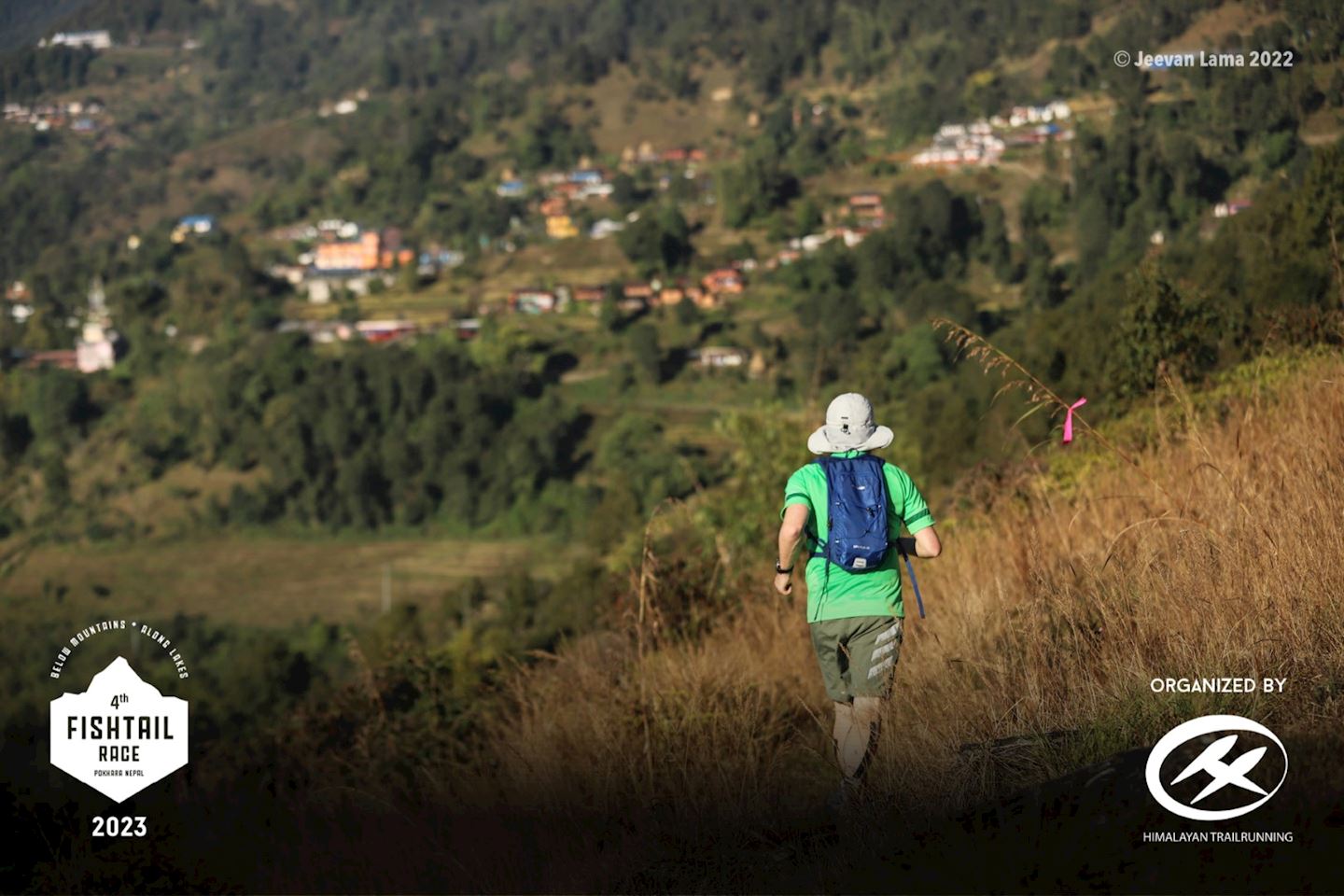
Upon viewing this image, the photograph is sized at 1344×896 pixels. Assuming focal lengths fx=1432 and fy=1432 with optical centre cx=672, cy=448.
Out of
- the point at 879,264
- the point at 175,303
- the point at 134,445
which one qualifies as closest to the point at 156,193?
the point at 175,303

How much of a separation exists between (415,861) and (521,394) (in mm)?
47133

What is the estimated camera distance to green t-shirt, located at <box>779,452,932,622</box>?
325 centimetres

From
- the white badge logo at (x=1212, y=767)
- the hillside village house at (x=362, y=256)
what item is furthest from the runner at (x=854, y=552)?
the hillside village house at (x=362, y=256)

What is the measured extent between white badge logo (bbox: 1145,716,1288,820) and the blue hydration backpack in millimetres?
732

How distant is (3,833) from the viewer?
501 cm

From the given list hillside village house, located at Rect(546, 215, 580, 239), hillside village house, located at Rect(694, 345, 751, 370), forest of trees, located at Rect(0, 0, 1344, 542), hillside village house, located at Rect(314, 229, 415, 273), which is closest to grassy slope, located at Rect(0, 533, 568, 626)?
forest of trees, located at Rect(0, 0, 1344, 542)

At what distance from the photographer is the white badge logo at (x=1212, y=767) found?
2.61m

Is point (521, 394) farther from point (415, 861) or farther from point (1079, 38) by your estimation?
point (415, 861)

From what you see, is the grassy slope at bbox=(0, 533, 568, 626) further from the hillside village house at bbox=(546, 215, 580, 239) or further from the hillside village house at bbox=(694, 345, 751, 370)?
the hillside village house at bbox=(546, 215, 580, 239)

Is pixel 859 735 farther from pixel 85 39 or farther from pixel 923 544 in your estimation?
pixel 85 39

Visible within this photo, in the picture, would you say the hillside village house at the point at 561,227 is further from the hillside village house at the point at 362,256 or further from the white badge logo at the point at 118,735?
the white badge logo at the point at 118,735

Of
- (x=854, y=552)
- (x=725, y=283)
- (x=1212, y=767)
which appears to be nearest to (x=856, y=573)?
(x=854, y=552)

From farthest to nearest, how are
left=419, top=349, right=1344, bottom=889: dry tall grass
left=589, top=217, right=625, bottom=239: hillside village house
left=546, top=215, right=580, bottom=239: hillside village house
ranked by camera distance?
left=546, top=215, right=580, bottom=239: hillside village house → left=589, top=217, right=625, bottom=239: hillside village house → left=419, top=349, right=1344, bottom=889: dry tall grass

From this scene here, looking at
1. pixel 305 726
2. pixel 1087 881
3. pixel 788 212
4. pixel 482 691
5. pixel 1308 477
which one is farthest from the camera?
pixel 788 212
